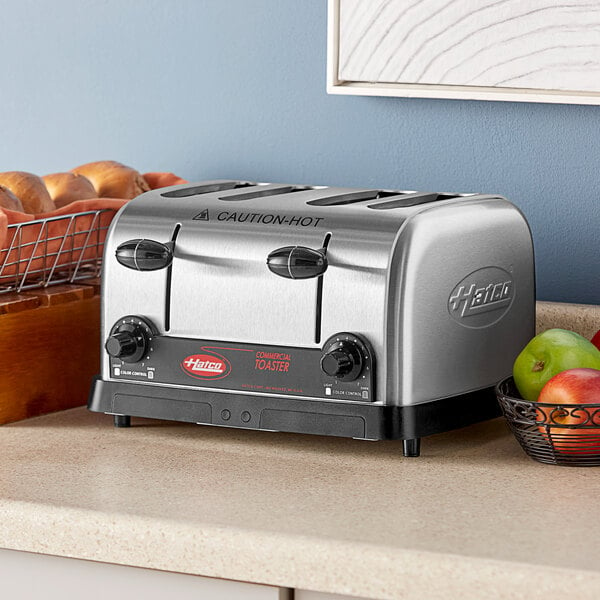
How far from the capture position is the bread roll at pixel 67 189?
1.54 m

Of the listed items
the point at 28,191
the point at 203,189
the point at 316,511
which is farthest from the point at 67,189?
the point at 316,511

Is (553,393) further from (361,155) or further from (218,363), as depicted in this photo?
(361,155)

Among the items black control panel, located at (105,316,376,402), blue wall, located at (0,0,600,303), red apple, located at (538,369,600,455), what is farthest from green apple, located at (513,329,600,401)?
blue wall, located at (0,0,600,303)

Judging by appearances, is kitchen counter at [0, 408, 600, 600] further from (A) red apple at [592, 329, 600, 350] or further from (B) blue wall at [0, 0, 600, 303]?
(B) blue wall at [0, 0, 600, 303]

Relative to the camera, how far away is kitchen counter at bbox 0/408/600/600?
96 centimetres

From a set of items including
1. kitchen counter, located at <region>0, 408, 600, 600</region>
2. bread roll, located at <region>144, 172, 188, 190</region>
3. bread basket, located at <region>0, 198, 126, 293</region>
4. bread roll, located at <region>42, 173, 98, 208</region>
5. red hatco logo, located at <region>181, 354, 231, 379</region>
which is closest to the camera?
kitchen counter, located at <region>0, 408, 600, 600</region>

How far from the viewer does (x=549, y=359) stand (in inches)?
49.5

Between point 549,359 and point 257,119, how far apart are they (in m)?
0.67

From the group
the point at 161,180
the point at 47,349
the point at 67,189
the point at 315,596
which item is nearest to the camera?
the point at 315,596

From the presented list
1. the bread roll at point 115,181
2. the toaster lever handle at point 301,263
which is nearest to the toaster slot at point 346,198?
the toaster lever handle at point 301,263

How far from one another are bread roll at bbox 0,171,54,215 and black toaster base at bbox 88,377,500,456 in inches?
10.5

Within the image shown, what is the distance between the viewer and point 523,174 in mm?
1583

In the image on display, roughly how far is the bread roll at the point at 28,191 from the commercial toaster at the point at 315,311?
19 cm

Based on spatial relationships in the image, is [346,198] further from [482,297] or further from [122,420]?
[122,420]
